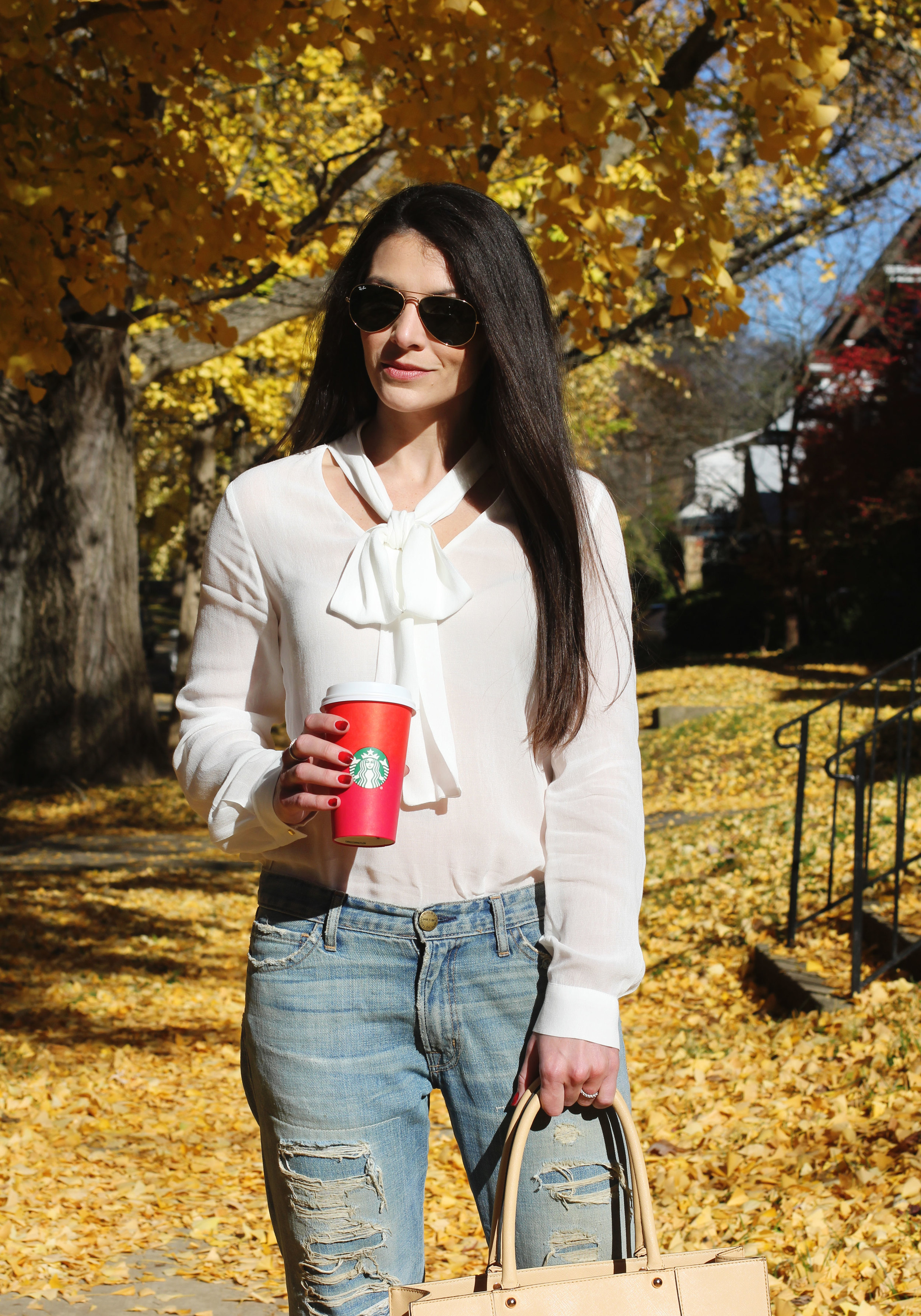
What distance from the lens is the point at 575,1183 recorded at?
170cm

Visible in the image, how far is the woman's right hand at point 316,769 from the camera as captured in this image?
1.60 metres

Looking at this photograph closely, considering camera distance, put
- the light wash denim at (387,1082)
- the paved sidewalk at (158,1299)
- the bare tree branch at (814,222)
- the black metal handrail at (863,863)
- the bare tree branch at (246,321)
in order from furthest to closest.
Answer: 1. the bare tree branch at (814,222)
2. the bare tree branch at (246,321)
3. the black metal handrail at (863,863)
4. the paved sidewalk at (158,1299)
5. the light wash denim at (387,1082)

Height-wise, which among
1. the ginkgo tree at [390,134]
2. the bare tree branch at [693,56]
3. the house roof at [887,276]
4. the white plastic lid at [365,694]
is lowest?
the white plastic lid at [365,694]

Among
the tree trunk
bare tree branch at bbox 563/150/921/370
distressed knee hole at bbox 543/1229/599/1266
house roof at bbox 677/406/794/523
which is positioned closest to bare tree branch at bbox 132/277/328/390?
the tree trunk

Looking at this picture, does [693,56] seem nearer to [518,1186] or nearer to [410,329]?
[410,329]

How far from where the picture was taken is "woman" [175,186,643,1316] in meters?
1.71

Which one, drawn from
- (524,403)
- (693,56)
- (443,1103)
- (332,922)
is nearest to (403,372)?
(524,403)

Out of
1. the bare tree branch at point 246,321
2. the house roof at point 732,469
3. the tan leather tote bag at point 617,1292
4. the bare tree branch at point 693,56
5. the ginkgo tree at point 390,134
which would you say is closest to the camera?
the tan leather tote bag at point 617,1292

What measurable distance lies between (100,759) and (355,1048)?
1034 cm

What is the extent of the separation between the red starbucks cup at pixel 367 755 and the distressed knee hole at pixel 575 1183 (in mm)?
514

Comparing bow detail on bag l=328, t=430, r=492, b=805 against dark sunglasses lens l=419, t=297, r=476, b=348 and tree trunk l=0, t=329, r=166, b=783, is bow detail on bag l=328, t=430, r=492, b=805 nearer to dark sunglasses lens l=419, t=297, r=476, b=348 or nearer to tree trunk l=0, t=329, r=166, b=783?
dark sunglasses lens l=419, t=297, r=476, b=348

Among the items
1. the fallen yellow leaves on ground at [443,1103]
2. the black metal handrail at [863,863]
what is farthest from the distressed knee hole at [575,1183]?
the black metal handrail at [863,863]

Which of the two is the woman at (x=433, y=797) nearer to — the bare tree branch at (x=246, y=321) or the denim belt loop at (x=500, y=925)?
the denim belt loop at (x=500, y=925)

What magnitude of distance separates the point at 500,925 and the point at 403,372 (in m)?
0.84
